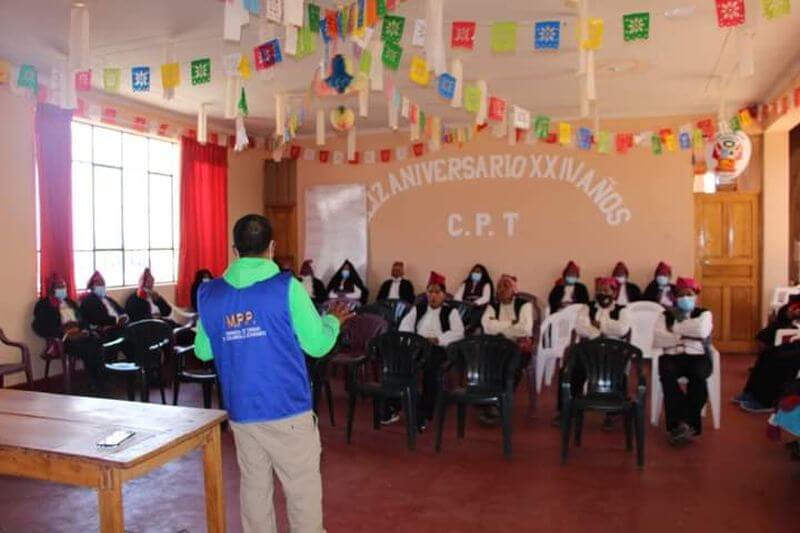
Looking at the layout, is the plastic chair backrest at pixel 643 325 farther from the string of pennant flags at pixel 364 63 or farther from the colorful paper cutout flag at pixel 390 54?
the colorful paper cutout flag at pixel 390 54

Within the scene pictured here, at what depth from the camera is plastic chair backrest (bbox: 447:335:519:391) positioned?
172 inches

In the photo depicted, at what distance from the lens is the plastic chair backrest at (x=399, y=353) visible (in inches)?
177

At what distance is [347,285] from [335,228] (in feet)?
3.32

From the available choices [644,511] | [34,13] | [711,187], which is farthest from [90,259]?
[711,187]

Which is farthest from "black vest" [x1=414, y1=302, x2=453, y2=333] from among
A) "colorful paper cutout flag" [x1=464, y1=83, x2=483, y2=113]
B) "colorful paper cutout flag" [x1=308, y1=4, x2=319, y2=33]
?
"colorful paper cutout flag" [x1=308, y1=4, x2=319, y2=33]

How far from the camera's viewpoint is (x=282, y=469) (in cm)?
231

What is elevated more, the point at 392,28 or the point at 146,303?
the point at 392,28

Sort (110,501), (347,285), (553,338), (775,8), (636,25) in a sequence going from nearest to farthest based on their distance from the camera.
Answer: (110,501)
(775,8)
(636,25)
(553,338)
(347,285)

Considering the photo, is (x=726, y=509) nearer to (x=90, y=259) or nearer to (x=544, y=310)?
(x=544, y=310)

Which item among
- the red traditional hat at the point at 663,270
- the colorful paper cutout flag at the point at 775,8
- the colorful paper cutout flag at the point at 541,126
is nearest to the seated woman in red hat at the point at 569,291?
the red traditional hat at the point at 663,270

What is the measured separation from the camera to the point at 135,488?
12.1ft

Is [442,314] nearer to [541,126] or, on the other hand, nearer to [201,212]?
[541,126]

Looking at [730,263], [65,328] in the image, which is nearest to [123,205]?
[65,328]

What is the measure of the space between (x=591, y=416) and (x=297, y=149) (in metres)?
5.96
